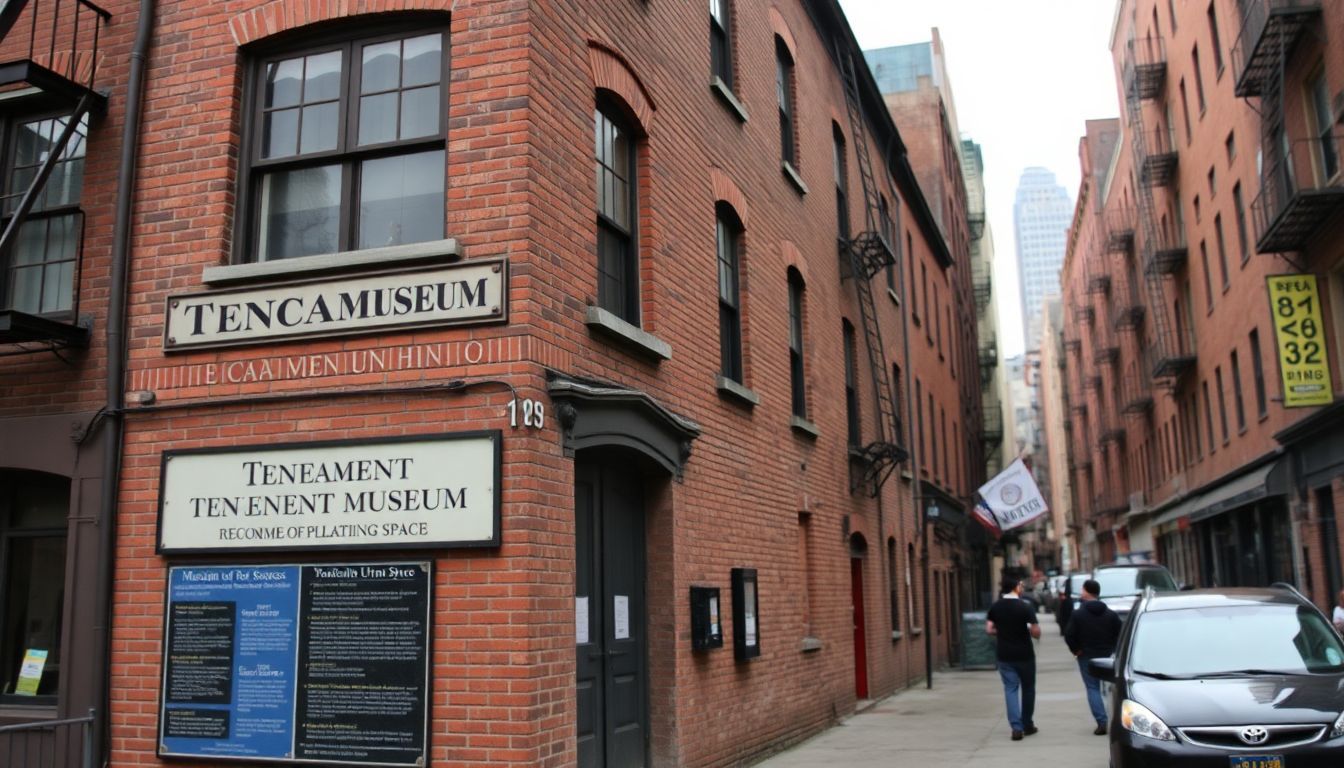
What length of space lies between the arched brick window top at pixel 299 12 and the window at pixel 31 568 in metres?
3.72

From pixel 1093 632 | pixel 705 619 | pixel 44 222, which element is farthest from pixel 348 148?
pixel 1093 632

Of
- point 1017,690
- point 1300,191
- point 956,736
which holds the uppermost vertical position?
point 1300,191

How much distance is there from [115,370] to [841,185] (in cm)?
1317

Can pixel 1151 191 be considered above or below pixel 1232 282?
above

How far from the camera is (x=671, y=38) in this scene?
10.8m

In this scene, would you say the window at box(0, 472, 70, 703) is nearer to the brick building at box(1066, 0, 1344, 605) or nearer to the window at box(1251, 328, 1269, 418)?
the brick building at box(1066, 0, 1344, 605)

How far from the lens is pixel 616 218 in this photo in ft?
31.2

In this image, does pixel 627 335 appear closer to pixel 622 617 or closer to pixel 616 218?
pixel 616 218

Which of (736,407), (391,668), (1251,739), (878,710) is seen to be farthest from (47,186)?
(878,710)

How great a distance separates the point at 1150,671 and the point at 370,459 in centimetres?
597

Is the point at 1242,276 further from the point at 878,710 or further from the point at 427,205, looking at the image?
the point at 427,205

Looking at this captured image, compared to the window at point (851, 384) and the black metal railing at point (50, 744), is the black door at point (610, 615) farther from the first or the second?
the window at point (851, 384)

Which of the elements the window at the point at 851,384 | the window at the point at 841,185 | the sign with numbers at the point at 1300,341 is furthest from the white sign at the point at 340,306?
the sign with numbers at the point at 1300,341

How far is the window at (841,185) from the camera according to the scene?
18214mm
